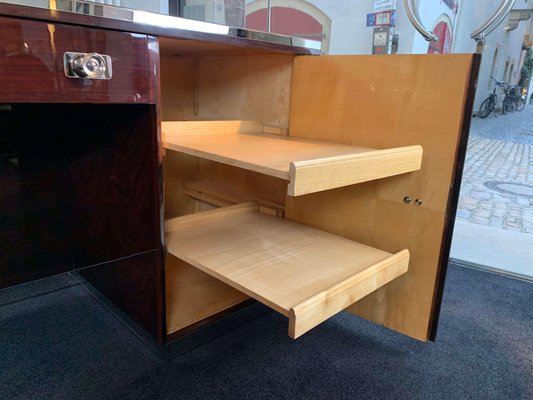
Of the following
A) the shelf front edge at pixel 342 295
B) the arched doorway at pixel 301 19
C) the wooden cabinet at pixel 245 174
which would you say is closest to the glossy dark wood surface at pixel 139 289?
the wooden cabinet at pixel 245 174

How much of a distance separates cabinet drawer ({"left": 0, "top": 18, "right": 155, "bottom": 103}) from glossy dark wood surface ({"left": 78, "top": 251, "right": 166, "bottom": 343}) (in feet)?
1.20

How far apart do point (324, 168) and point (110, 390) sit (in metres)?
0.71

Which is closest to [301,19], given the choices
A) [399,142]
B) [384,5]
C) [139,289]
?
[384,5]

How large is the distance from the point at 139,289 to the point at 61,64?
0.56m

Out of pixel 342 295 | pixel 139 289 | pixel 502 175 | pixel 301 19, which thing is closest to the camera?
pixel 342 295

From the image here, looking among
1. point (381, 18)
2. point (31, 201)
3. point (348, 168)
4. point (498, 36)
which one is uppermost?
point (381, 18)

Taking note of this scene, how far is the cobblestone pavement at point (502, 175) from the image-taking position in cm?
177

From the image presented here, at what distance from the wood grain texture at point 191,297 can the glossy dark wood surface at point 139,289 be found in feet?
0.19

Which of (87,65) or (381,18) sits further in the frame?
(381,18)

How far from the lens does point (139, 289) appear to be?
1007 millimetres

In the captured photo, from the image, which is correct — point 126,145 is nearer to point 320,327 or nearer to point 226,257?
point 226,257

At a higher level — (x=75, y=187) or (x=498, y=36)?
(x=498, y=36)

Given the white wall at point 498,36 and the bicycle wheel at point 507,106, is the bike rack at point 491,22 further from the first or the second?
the bicycle wheel at point 507,106

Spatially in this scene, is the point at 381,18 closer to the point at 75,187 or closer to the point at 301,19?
Result: the point at 301,19
